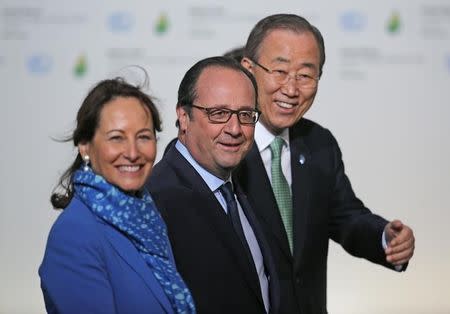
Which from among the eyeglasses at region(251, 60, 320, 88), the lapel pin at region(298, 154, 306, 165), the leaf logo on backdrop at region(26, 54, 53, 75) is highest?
the leaf logo on backdrop at region(26, 54, 53, 75)

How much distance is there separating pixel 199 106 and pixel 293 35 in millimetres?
594

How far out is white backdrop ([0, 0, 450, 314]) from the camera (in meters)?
4.93

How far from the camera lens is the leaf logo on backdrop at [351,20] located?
197 inches

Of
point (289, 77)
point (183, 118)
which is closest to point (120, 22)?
point (289, 77)

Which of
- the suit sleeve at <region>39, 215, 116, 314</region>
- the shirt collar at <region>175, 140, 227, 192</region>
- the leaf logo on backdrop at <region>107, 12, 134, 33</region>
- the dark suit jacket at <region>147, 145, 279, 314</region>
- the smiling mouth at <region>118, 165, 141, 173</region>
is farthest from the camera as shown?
the leaf logo on backdrop at <region>107, 12, 134, 33</region>

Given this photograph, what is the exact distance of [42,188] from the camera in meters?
5.01

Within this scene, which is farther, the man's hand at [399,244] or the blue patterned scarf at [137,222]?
the man's hand at [399,244]

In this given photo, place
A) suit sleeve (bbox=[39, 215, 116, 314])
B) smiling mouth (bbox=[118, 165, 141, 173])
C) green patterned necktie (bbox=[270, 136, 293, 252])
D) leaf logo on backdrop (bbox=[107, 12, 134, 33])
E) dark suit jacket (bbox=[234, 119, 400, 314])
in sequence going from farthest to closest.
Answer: leaf logo on backdrop (bbox=[107, 12, 134, 33])
green patterned necktie (bbox=[270, 136, 293, 252])
dark suit jacket (bbox=[234, 119, 400, 314])
smiling mouth (bbox=[118, 165, 141, 173])
suit sleeve (bbox=[39, 215, 116, 314])

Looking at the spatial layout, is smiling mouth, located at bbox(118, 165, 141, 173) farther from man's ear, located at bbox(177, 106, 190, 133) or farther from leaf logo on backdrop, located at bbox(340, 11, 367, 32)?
leaf logo on backdrop, located at bbox(340, 11, 367, 32)

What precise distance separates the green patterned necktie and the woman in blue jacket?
28.5 inches

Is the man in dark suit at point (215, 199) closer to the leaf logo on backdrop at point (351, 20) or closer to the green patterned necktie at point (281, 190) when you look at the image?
the green patterned necktie at point (281, 190)

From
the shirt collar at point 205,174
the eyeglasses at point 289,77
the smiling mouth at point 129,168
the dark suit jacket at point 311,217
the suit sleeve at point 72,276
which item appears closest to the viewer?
the suit sleeve at point 72,276

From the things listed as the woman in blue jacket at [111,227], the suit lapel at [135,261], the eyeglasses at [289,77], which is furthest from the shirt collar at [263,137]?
the suit lapel at [135,261]

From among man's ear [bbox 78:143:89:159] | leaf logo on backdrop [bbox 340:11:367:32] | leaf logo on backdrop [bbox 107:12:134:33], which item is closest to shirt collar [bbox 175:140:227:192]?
man's ear [bbox 78:143:89:159]
